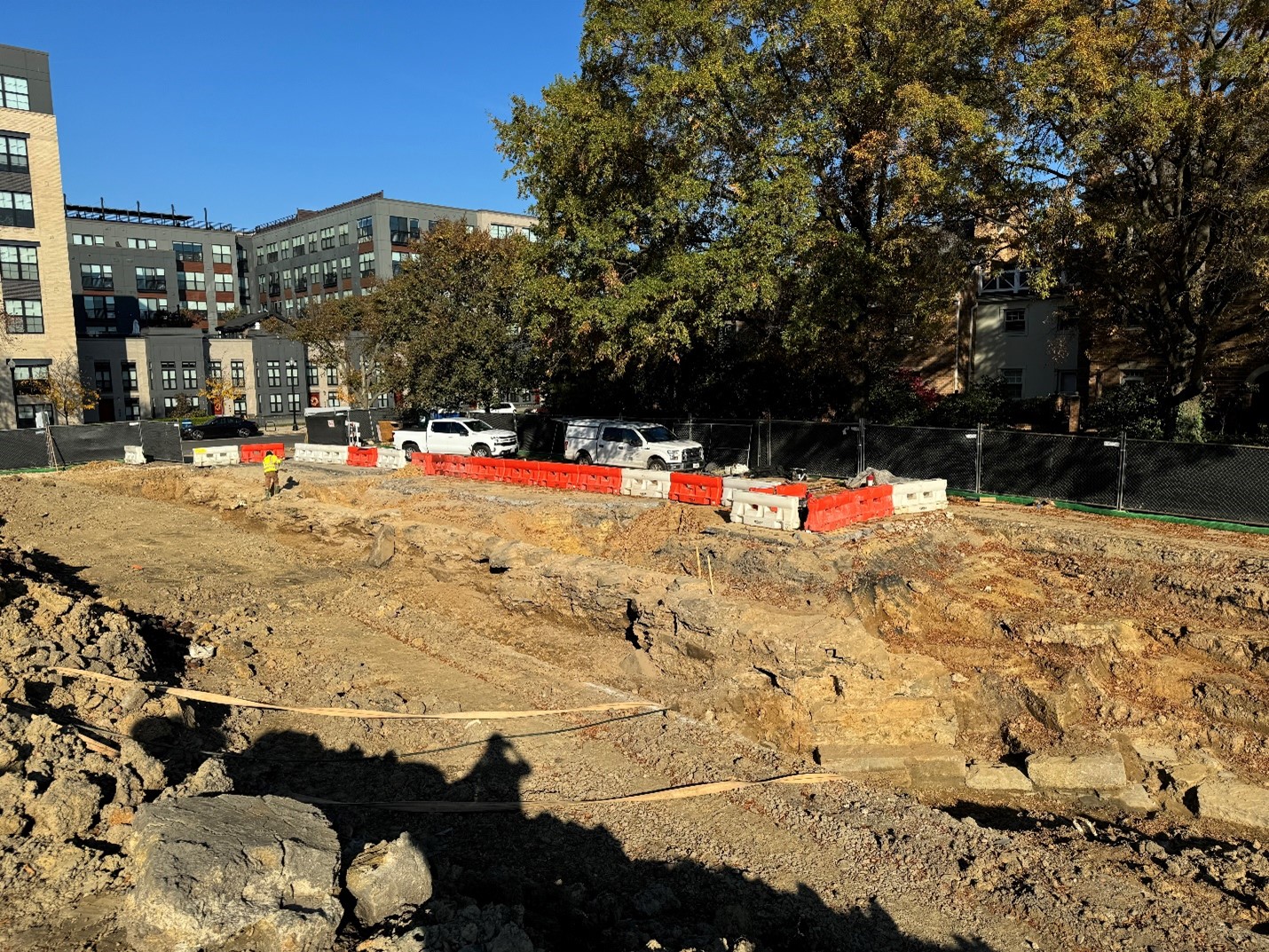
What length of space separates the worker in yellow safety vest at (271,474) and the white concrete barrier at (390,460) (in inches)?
142

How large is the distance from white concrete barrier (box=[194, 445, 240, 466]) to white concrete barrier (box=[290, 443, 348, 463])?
2289mm

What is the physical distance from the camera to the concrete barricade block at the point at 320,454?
103ft

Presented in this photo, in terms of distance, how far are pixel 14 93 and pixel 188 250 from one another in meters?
45.5

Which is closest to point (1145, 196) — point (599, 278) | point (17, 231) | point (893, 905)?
point (599, 278)

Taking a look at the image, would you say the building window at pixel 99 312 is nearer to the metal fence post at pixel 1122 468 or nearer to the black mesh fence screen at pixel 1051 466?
the black mesh fence screen at pixel 1051 466

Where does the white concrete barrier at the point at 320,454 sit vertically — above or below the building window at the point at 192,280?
below

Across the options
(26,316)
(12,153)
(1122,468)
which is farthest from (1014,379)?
(12,153)

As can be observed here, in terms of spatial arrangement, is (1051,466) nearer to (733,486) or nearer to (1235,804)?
(733,486)

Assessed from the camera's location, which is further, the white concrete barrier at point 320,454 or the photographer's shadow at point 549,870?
the white concrete barrier at point 320,454

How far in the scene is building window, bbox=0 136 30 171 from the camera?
152ft

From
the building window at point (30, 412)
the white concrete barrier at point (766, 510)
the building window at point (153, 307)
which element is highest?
the building window at point (153, 307)

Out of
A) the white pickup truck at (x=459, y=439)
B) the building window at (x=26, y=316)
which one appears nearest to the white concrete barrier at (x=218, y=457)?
the white pickup truck at (x=459, y=439)

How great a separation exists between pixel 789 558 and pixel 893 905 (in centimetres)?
852

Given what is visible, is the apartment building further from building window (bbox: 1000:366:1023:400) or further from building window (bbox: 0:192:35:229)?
building window (bbox: 1000:366:1023:400)
